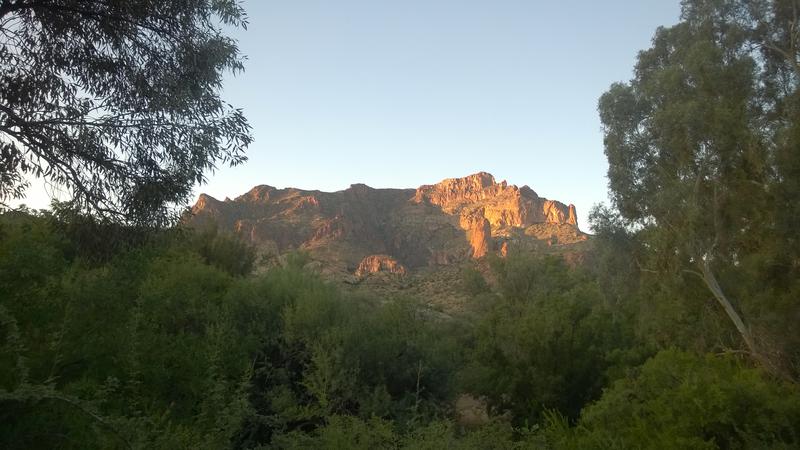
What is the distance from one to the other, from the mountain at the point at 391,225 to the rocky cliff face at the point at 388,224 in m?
→ 0.16

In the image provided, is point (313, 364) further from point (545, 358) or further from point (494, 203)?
point (494, 203)

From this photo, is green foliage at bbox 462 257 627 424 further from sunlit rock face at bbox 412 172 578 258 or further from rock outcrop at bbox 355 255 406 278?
sunlit rock face at bbox 412 172 578 258

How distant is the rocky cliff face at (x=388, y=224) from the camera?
291ft

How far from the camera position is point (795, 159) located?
12.9 meters

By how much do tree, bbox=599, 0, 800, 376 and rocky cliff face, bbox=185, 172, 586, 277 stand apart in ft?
184

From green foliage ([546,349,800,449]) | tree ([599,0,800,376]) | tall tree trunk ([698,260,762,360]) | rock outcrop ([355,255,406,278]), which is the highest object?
rock outcrop ([355,255,406,278])

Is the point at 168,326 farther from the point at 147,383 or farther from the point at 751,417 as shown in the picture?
the point at 751,417

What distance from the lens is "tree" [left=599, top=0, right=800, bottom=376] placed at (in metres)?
14.1

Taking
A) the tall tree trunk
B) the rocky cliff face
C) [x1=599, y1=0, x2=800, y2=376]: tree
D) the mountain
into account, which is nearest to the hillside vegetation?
the tall tree trunk

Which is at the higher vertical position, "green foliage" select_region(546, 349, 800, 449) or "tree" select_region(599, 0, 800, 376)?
"tree" select_region(599, 0, 800, 376)

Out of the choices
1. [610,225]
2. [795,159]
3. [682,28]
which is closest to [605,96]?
[682,28]

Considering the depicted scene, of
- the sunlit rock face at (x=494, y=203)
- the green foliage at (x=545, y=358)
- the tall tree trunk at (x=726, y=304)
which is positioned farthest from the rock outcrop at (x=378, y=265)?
the tall tree trunk at (x=726, y=304)

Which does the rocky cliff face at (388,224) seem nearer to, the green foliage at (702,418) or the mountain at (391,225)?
the mountain at (391,225)

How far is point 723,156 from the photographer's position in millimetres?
15273
